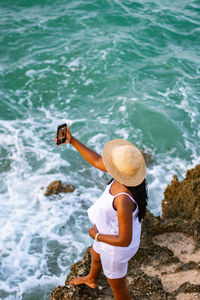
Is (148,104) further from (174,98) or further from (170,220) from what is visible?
(170,220)

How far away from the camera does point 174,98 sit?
32.7 ft

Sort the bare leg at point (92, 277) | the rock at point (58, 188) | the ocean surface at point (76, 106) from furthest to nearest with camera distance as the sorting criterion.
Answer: the rock at point (58, 188) < the ocean surface at point (76, 106) < the bare leg at point (92, 277)

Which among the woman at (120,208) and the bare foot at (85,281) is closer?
the woman at (120,208)

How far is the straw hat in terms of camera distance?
2.49 m

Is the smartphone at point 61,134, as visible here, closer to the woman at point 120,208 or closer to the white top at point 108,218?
the woman at point 120,208

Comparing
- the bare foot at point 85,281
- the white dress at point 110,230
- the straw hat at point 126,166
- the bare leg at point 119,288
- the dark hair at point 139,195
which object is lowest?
the bare foot at point 85,281

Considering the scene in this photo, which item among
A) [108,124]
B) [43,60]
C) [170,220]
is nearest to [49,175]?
[108,124]

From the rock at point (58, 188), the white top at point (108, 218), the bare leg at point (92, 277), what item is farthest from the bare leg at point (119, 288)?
the rock at point (58, 188)

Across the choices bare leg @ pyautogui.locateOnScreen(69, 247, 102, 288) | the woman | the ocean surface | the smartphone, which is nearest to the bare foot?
bare leg @ pyautogui.locateOnScreen(69, 247, 102, 288)

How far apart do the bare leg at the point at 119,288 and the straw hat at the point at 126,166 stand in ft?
3.13

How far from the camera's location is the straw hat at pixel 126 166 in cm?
249

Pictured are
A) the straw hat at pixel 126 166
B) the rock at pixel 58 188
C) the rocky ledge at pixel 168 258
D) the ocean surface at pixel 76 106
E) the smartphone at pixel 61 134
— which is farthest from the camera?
the rock at pixel 58 188

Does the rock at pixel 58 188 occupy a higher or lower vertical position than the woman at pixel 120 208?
lower

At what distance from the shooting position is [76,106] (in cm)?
954
